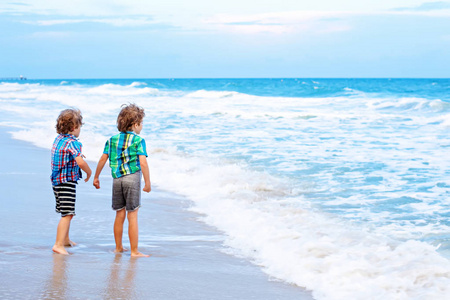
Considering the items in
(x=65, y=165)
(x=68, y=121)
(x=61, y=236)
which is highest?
(x=68, y=121)

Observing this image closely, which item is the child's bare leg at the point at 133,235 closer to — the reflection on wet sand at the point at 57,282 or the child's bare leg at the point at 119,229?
the child's bare leg at the point at 119,229

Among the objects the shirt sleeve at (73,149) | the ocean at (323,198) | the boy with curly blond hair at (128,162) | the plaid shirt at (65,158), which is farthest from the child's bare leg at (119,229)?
the ocean at (323,198)

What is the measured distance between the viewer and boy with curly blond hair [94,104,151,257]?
436 centimetres

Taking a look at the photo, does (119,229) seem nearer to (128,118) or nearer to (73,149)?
(73,149)

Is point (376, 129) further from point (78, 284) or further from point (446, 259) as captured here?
point (78, 284)

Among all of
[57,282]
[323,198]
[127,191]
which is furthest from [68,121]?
[323,198]

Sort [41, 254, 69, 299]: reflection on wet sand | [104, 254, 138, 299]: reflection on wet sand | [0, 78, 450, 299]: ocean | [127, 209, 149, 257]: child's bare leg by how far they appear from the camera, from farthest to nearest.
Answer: [127, 209, 149, 257]: child's bare leg, [0, 78, 450, 299]: ocean, [104, 254, 138, 299]: reflection on wet sand, [41, 254, 69, 299]: reflection on wet sand

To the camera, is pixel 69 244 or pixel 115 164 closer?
pixel 115 164

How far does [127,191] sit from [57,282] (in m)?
1.06

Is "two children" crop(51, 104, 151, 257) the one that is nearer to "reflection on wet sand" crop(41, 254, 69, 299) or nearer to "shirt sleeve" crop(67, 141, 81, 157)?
"shirt sleeve" crop(67, 141, 81, 157)

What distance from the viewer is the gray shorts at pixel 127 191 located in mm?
4414

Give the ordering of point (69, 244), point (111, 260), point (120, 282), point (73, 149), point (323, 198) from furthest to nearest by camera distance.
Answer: point (323, 198)
point (69, 244)
point (73, 149)
point (111, 260)
point (120, 282)

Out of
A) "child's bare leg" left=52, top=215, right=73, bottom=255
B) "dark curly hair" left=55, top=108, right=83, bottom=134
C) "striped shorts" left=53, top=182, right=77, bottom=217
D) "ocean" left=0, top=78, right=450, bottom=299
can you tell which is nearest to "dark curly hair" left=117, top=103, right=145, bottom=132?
"dark curly hair" left=55, top=108, right=83, bottom=134

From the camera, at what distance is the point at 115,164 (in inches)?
174
